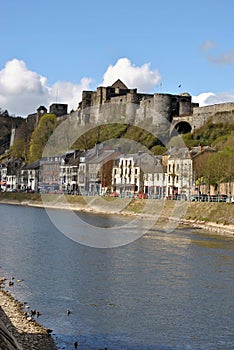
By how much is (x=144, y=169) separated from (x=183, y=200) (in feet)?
69.1

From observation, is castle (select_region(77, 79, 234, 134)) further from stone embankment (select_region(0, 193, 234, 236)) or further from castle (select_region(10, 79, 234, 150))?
stone embankment (select_region(0, 193, 234, 236))

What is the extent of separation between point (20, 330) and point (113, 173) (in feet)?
214

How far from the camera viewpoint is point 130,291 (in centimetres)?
2109

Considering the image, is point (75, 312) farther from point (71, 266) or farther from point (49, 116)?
point (49, 116)

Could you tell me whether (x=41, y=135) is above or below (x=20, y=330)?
above

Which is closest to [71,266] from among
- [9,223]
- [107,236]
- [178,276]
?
[178,276]

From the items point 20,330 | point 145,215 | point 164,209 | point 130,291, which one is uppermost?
point 164,209

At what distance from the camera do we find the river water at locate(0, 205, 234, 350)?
16250 mm

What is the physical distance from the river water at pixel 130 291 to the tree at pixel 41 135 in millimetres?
73029

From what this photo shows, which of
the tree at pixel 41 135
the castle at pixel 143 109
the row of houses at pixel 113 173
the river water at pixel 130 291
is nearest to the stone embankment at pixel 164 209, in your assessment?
the row of houses at pixel 113 173

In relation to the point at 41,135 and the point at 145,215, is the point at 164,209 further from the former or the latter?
the point at 41,135

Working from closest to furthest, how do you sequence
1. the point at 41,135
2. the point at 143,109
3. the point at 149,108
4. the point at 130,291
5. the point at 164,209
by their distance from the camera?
the point at 130,291 → the point at 164,209 → the point at 149,108 → the point at 143,109 → the point at 41,135

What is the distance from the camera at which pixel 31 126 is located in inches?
5059

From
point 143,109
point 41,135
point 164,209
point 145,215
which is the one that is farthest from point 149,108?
point 164,209
